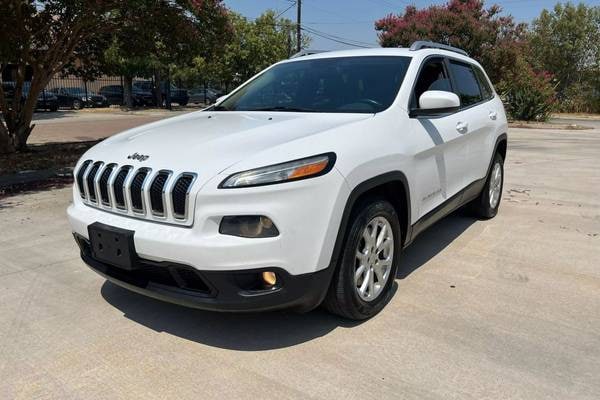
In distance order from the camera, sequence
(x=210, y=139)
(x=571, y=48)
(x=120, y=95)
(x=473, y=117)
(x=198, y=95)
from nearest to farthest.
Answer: (x=210, y=139) < (x=473, y=117) < (x=120, y=95) < (x=571, y=48) < (x=198, y=95)

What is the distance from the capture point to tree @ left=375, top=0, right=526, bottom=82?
79.1 ft

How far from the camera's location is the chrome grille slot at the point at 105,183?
3244mm

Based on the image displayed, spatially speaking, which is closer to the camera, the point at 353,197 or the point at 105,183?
the point at 353,197

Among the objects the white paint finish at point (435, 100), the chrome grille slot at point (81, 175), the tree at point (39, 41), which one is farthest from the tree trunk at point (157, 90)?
the white paint finish at point (435, 100)

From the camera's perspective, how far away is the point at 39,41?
35.0ft

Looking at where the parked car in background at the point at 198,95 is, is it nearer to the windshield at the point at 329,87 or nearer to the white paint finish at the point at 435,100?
the windshield at the point at 329,87

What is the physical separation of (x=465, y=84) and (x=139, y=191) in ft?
11.4

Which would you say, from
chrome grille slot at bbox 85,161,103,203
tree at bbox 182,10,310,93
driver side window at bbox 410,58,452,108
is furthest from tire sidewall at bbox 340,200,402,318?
tree at bbox 182,10,310,93

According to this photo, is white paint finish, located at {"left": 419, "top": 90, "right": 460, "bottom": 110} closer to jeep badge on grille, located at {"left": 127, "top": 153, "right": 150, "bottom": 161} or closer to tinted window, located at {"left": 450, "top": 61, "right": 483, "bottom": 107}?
tinted window, located at {"left": 450, "top": 61, "right": 483, "bottom": 107}

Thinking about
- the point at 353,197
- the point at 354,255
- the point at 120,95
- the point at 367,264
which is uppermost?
the point at 120,95

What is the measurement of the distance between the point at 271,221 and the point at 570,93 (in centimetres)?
4288

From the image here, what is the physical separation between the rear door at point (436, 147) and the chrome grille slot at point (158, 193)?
1.77m

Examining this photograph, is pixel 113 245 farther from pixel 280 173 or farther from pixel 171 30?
pixel 171 30

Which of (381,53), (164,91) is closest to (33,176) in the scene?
(381,53)
